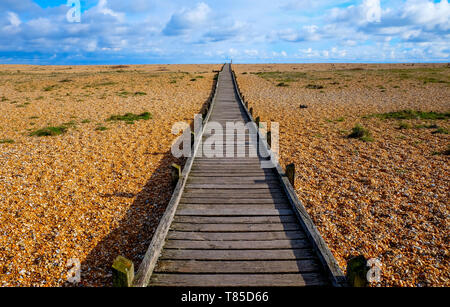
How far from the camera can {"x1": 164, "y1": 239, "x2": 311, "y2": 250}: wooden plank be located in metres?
4.55

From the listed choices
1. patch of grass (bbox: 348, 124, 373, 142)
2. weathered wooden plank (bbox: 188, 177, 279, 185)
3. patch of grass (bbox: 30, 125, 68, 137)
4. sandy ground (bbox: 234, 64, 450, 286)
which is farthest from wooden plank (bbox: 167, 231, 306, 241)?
patch of grass (bbox: 30, 125, 68, 137)

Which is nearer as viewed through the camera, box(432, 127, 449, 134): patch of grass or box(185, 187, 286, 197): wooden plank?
box(185, 187, 286, 197): wooden plank

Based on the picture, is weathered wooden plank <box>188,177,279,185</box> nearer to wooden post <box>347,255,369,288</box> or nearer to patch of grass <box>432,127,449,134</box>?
wooden post <box>347,255,369,288</box>

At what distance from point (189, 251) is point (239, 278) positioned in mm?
1009

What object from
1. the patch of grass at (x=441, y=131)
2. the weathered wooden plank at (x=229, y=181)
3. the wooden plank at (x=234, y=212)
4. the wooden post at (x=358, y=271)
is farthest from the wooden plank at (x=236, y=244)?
the patch of grass at (x=441, y=131)

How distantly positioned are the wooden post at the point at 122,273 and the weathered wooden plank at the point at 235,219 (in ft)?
6.22

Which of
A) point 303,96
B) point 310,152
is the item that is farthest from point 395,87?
point 310,152

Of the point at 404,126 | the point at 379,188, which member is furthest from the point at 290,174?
the point at 404,126

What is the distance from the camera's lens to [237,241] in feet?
15.5

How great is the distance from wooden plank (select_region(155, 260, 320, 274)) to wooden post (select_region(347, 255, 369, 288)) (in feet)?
2.42

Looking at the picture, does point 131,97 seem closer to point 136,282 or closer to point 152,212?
point 152,212

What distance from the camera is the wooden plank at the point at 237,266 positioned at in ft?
13.3

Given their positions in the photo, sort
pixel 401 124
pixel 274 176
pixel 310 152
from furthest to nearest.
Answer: pixel 401 124 → pixel 310 152 → pixel 274 176
